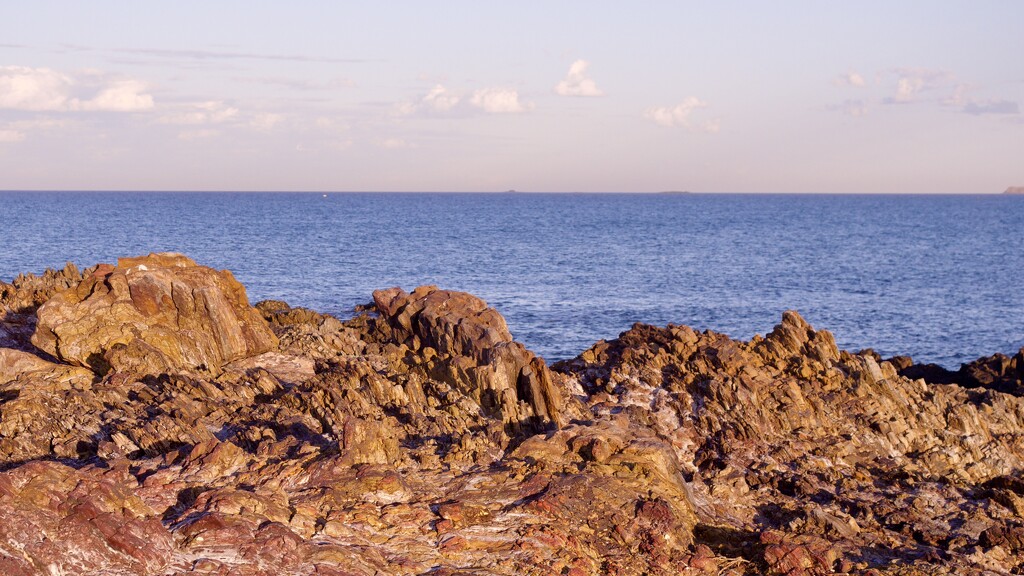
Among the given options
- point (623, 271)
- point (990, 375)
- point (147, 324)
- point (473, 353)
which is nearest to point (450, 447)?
point (473, 353)

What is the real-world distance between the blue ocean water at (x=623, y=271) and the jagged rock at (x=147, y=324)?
89.2 feet

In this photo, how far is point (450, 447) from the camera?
2038 cm

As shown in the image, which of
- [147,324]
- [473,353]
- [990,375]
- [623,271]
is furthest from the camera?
[623,271]

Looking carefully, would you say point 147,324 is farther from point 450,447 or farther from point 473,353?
point 450,447

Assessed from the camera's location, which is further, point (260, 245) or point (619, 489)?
point (260, 245)

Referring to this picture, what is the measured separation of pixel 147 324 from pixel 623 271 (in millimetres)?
80086

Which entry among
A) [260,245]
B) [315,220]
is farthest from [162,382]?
[315,220]

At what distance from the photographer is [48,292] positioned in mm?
32094

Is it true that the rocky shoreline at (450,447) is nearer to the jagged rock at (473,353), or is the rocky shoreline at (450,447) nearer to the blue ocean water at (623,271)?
the jagged rock at (473,353)

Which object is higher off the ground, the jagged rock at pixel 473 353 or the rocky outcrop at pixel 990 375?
the jagged rock at pixel 473 353

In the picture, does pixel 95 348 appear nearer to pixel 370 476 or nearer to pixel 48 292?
pixel 48 292

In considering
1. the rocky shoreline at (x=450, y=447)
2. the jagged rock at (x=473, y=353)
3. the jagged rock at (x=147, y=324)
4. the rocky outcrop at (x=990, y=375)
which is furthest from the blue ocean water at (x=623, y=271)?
the jagged rock at (x=147, y=324)

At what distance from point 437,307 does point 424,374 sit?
13.0 feet

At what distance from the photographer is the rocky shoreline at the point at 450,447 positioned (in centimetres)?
1589
